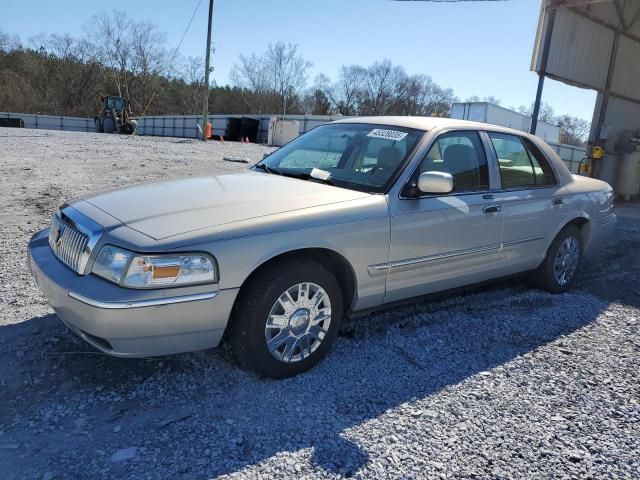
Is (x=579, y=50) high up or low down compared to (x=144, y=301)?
up

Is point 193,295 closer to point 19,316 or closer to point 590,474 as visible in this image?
point 19,316

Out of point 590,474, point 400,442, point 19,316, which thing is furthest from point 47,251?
point 590,474

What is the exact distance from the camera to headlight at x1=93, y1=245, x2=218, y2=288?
2.56m

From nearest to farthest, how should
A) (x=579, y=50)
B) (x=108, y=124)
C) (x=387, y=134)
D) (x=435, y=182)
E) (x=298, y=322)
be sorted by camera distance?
(x=298, y=322)
(x=435, y=182)
(x=387, y=134)
(x=579, y=50)
(x=108, y=124)

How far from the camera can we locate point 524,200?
438 cm

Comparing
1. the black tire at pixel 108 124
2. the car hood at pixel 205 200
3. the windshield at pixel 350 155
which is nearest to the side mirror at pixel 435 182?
the windshield at pixel 350 155

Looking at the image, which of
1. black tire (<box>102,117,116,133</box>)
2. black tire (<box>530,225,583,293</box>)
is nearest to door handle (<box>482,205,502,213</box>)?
black tire (<box>530,225,583,293</box>)

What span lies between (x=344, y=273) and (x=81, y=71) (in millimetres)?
66642

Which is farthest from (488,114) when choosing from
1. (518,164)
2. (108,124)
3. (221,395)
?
(221,395)

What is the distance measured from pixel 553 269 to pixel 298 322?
3042mm

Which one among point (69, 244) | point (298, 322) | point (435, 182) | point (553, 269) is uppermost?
point (435, 182)

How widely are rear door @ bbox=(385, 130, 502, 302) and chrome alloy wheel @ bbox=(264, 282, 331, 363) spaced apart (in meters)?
0.59

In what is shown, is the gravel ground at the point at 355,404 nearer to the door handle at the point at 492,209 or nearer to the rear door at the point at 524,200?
the rear door at the point at 524,200

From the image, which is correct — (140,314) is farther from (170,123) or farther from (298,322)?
(170,123)
